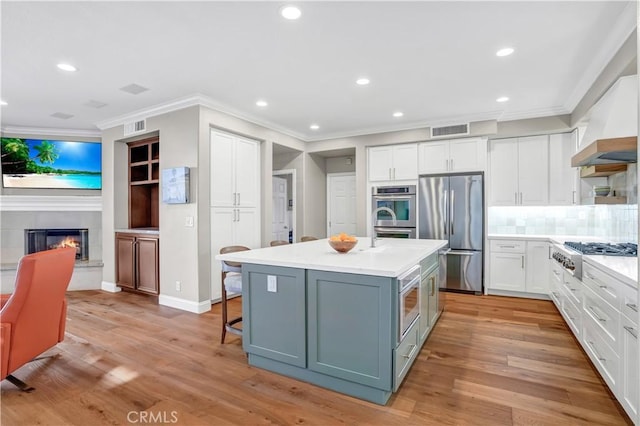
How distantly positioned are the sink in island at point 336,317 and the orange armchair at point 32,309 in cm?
123

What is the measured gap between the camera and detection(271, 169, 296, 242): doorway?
21.7 feet

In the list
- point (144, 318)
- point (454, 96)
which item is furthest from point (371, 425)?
point (454, 96)

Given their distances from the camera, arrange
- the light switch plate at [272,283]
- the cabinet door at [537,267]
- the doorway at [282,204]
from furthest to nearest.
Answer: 1. the doorway at [282,204]
2. the cabinet door at [537,267]
3. the light switch plate at [272,283]

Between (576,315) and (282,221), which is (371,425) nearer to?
(576,315)

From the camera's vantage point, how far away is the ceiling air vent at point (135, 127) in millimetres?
4633

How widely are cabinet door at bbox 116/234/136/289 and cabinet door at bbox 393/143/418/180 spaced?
167 inches

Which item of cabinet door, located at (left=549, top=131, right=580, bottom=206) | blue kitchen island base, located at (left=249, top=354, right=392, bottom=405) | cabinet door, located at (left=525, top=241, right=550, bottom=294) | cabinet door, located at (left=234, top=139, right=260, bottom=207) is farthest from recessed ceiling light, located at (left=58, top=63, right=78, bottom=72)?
cabinet door, located at (left=549, top=131, right=580, bottom=206)

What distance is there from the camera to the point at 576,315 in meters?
2.99

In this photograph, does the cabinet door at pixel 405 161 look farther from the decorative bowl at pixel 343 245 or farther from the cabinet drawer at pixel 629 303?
the cabinet drawer at pixel 629 303

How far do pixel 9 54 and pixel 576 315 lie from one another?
5581 mm

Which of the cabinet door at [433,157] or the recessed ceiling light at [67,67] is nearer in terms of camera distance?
the recessed ceiling light at [67,67]

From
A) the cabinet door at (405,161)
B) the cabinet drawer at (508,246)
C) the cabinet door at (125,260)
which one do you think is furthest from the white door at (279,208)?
the cabinet drawer at (508,246)

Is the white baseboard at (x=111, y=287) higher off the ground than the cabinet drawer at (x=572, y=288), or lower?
lower

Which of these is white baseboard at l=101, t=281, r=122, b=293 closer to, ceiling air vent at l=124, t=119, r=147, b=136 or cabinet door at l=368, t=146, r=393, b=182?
ceiling air vent at l=124, t=119, r=147, b=136
